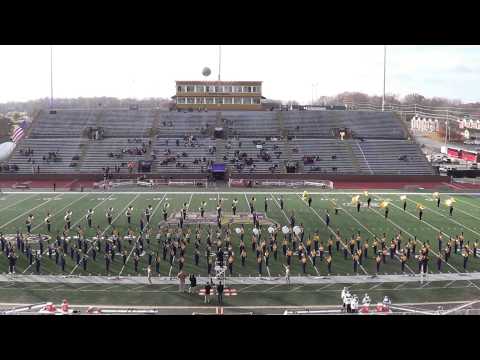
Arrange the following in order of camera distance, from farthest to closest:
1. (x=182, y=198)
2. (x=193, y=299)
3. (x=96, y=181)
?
1. (x=96, y=181)
2. (x=182, y=198)
3. (x=193, y=299)

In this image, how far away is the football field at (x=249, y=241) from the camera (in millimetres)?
11289

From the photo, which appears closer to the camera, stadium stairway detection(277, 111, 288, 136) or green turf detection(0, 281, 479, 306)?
green turf detection(0, 281, 479, 306)

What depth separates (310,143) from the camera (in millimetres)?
35781

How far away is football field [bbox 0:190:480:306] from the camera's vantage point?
37.0 feet

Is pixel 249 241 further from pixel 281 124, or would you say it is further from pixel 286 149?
pixel 281 124

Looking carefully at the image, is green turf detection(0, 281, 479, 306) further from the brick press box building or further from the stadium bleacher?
the brick press box building

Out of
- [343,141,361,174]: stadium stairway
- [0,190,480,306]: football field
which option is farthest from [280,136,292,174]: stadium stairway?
[0,190,480,306]: football field

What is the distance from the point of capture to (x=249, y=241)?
15953 millimetres

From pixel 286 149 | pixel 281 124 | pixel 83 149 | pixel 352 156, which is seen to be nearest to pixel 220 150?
pixel 286 149

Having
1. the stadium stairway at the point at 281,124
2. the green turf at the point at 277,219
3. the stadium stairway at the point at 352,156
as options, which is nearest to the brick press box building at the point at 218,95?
the stadium stairway at the point at 281,124

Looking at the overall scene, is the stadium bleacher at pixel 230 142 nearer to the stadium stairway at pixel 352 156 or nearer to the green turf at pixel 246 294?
the stadium stairway at pixel 352 156
